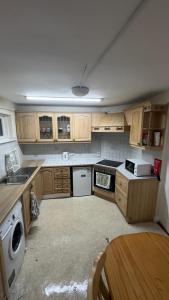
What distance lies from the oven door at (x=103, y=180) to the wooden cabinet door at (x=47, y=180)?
3.62 feet

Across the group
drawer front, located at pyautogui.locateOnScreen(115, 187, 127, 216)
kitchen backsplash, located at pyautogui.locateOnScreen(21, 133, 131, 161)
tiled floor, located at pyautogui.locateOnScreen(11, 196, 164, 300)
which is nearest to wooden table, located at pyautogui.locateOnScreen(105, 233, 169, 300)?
tiled floor, located at pyautogui.locateOnScreen(11, 196, 164, 300)

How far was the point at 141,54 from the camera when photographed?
117cm

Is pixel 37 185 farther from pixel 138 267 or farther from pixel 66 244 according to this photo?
pixel 138 267

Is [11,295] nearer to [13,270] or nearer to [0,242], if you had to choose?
[13,270]

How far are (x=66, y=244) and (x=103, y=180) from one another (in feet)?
5.18

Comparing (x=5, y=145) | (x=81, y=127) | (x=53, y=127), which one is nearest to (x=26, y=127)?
(x=53, y=127)

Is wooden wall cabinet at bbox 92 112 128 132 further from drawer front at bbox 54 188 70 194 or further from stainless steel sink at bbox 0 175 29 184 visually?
stainless steel sink at bbox 0 175 29 184

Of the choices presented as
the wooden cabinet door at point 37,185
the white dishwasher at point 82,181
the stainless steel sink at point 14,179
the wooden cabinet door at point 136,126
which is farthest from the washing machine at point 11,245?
the wooden cabinet door at point 136,126

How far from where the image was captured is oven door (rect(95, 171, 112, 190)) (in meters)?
3.37

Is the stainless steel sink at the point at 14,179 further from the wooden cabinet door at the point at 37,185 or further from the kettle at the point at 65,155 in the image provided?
the kettle at the point at 65,155

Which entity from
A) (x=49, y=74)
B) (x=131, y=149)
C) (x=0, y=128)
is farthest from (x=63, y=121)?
(x=49, y=74)

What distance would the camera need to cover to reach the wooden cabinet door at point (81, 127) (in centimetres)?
364

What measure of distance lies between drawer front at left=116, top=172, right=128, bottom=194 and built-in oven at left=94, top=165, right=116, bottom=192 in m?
0.19

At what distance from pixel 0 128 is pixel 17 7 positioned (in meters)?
2.58
